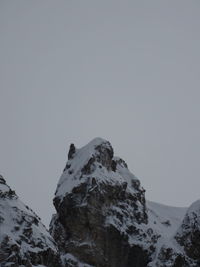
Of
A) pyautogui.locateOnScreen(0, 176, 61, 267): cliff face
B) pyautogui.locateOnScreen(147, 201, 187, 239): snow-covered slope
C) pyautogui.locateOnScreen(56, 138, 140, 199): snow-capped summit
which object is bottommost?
pyautogui.locateOnScreen(0, 176, 61, 267): cliff face

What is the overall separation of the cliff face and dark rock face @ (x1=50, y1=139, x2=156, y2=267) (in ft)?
76.2

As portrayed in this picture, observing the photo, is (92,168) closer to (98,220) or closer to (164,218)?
(98,220)

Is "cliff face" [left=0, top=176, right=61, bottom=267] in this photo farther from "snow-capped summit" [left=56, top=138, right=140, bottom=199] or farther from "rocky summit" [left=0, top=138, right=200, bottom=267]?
"snow-capped summit" [left=56, top=138, right=140, bottom=199]

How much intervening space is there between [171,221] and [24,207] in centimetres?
5169

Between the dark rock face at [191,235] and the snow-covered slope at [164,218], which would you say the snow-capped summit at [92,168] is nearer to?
the snow-covered slope at [164,218]

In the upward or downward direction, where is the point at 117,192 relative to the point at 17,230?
upward

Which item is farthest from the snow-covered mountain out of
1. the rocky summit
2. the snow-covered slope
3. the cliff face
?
the cliff face

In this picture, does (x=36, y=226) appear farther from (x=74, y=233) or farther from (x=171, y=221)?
(x=171, y=221)

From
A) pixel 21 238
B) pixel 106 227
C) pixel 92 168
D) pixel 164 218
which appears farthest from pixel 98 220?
pixel 21 238

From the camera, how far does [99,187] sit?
268 ft

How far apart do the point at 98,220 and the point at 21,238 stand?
2979 centimetres

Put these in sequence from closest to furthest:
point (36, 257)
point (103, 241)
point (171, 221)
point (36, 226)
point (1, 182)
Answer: point (36, 257), point (36, 226), point (1, 182), point (103, 241), point (171, 221)

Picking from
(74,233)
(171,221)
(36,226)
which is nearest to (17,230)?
(36,226)

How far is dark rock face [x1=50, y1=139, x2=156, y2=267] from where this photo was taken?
258 feet
